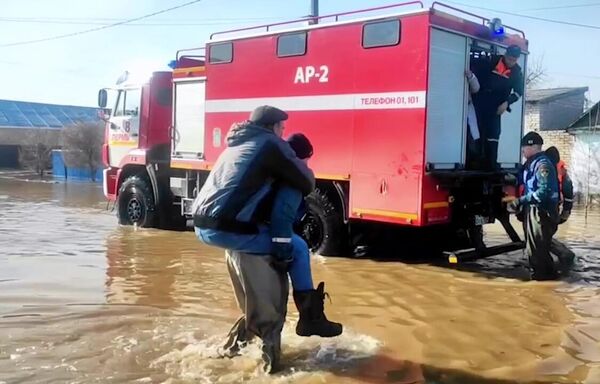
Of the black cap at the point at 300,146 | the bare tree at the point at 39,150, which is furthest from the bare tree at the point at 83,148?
the black cap at the point at 300,146

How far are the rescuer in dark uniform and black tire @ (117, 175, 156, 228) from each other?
7.16 m

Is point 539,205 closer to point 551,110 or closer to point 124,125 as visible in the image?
point 124,125

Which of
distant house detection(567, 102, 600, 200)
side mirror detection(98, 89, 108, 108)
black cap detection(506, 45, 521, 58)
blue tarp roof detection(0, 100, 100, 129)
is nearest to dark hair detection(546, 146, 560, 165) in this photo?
black cap detection(506, 45, 521, 58)

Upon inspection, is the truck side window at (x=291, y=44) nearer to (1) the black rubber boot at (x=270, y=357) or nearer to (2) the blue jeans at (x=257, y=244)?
(2) the blue jeans at (x=257, y=244)

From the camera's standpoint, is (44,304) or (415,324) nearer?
(415,324)

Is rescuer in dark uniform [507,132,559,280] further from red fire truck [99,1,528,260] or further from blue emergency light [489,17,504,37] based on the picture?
blue emergency light [489,17,504,37]

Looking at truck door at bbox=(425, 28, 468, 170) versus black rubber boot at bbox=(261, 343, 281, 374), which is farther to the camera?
truck door at bbox=(425, 28, 468, 170)

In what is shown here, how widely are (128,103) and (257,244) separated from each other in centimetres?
971

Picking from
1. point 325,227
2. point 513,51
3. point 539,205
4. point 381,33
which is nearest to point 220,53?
point 381,33

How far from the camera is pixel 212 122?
10.9 m

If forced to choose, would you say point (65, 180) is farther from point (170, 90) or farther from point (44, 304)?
point (44, 304)

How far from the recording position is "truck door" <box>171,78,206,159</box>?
37.5 ft

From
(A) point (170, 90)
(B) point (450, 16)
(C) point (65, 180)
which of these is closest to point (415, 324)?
(B) point (450, 16)

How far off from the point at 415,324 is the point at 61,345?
302 cm
